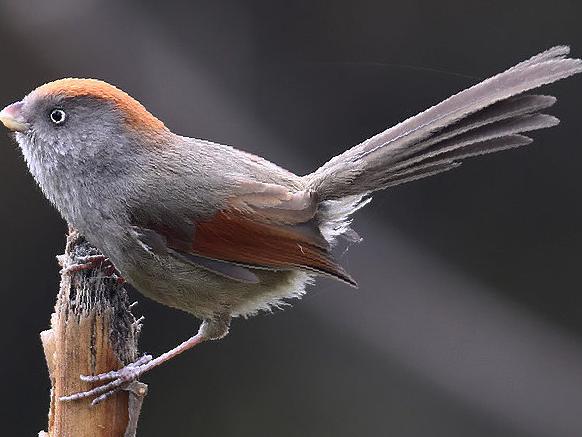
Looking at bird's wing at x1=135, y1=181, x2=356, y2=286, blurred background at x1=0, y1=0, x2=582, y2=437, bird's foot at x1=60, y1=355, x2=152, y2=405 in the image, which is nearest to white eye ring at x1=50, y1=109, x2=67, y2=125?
bird's wing at x1=135, y1=181, x2=356, y2=286

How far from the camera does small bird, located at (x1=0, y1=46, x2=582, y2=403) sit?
136 inches

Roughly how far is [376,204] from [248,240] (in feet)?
7.55

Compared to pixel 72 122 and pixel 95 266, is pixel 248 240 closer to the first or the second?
pixel 95 266

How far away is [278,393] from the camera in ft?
19.7

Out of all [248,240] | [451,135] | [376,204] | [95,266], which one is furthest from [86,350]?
[376,204]

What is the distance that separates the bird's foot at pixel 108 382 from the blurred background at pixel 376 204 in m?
2.52

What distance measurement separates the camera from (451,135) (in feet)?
12.2

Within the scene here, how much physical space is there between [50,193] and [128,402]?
0.79 m

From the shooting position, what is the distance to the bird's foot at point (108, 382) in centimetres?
308

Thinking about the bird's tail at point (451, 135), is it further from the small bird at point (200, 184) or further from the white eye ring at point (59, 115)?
the white eye ring at point (59, 115)

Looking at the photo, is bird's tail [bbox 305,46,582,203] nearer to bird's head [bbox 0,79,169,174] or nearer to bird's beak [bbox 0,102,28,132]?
bird's head [bbox 0,79,169,174]

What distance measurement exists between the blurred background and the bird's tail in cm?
169

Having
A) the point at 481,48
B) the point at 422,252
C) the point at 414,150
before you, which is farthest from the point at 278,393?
the point at 414,150

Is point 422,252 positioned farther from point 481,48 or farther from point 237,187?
point 237,187
